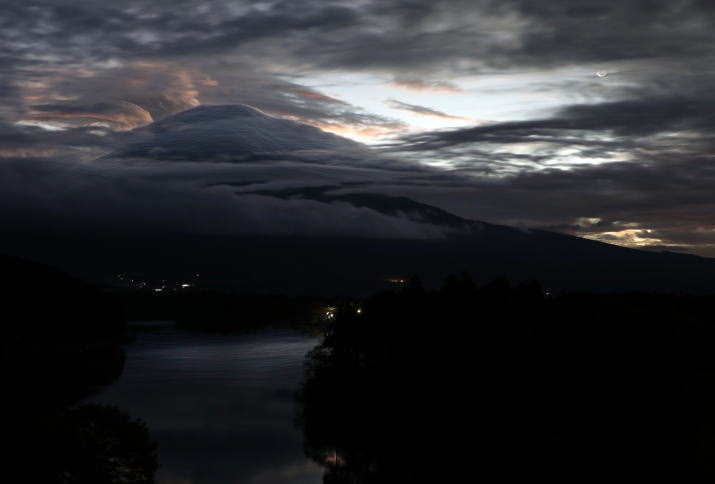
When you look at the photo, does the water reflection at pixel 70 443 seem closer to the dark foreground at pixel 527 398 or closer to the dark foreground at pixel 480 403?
the dark foreground at pixel 480 403

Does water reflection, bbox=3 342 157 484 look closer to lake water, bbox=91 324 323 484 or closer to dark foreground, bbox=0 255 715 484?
dark foreground, bbox=0 255 715 484

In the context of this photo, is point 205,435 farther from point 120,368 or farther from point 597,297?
point 120,368

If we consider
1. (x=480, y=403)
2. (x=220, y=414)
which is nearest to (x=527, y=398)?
A: (x=480, y=403)

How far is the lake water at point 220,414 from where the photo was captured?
70500 mm

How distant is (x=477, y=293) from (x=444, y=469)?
1804 inches

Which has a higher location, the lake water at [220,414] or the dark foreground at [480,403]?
the dark foreground at [480,403]

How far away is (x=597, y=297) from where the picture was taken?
107062 mm

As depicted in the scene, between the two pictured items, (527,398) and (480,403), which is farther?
(480,403)

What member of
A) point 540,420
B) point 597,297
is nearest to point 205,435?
point 540,420

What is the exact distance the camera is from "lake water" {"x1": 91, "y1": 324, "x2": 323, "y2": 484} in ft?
231

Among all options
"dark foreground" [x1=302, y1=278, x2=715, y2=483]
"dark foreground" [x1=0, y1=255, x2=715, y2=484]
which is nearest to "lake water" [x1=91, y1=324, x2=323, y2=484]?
"dark foreground" [x1=0, y1=255, x2=715, y2=484]

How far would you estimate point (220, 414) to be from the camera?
10350cm

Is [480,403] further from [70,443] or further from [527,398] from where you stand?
[70,443]

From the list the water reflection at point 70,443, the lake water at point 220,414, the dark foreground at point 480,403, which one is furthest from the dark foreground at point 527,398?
the water reflection at point 70,443
